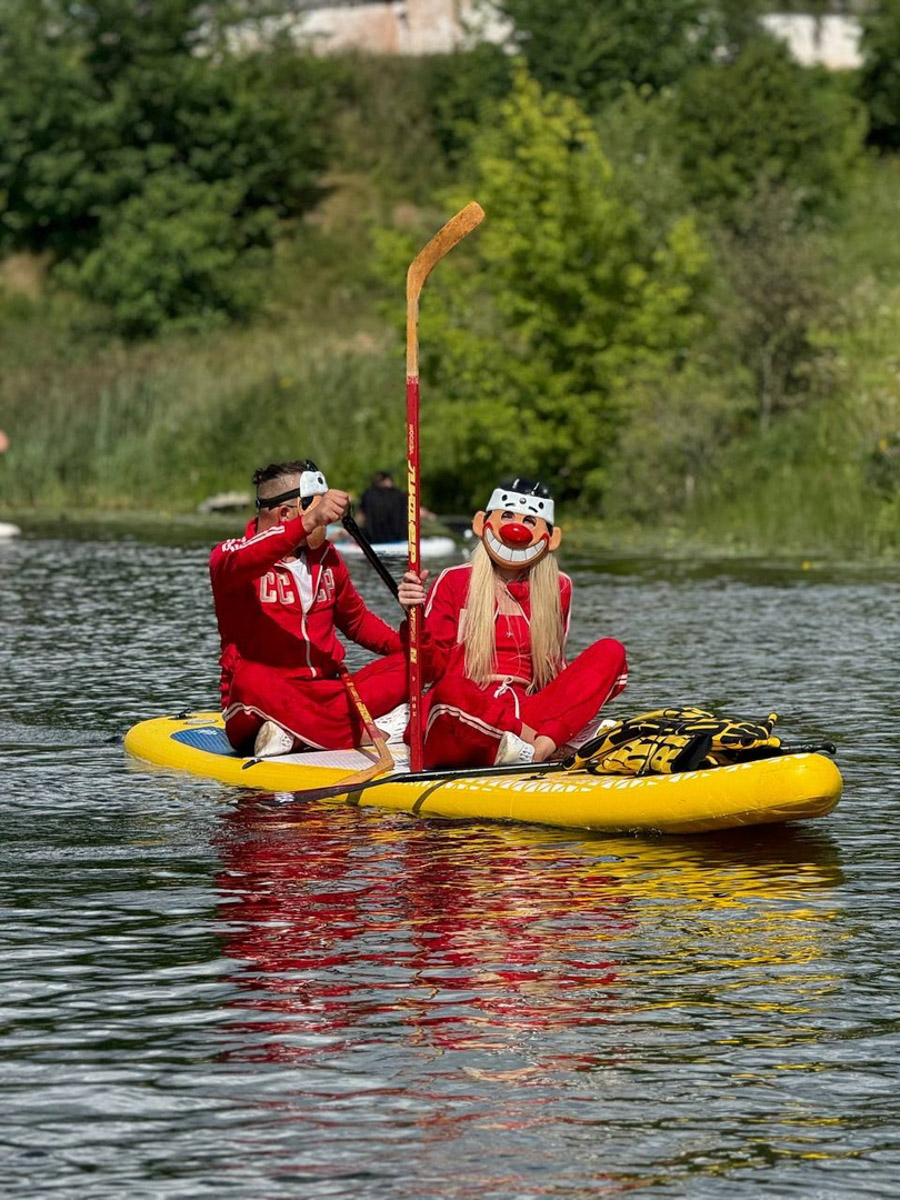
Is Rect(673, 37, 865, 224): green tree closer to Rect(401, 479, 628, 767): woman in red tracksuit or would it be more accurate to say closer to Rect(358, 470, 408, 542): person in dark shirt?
Rect(358, 470, 408, 542): person in dark shirt

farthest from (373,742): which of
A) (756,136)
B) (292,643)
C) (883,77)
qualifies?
(883,77)

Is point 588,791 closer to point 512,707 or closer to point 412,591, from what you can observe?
point 512,707

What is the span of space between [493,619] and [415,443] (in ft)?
2.97

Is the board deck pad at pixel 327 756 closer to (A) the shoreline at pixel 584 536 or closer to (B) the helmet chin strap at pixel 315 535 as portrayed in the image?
(B) the helmet chin strap at pixel 315 535

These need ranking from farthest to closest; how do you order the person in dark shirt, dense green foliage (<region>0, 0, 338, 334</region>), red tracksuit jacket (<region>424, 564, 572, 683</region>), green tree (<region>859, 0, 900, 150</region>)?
1. green tree (<region>859, 0, 900, 150</region>)
2. dense green foliage (<region>0, 0, 338, 334</region>)
3. the person in dark shirt
4. red tracksuit jacket (<region>424, 564, 572, 683</region>)

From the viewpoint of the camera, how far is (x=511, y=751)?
11312 millimetres

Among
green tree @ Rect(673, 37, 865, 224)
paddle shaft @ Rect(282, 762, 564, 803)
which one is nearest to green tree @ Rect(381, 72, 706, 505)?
green tree @ Rect(673, 37, 865, 224)

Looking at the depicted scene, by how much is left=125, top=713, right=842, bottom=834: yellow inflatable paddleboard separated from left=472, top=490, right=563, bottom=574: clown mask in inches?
38.4

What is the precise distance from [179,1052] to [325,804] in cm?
445

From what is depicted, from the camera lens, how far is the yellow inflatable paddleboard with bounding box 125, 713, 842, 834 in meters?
10.1

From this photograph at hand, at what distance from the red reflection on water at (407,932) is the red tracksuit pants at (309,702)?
0.77m

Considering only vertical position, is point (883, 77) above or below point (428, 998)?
above

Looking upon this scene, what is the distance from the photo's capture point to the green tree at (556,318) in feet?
113

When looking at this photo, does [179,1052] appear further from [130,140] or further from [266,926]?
[130,140]
